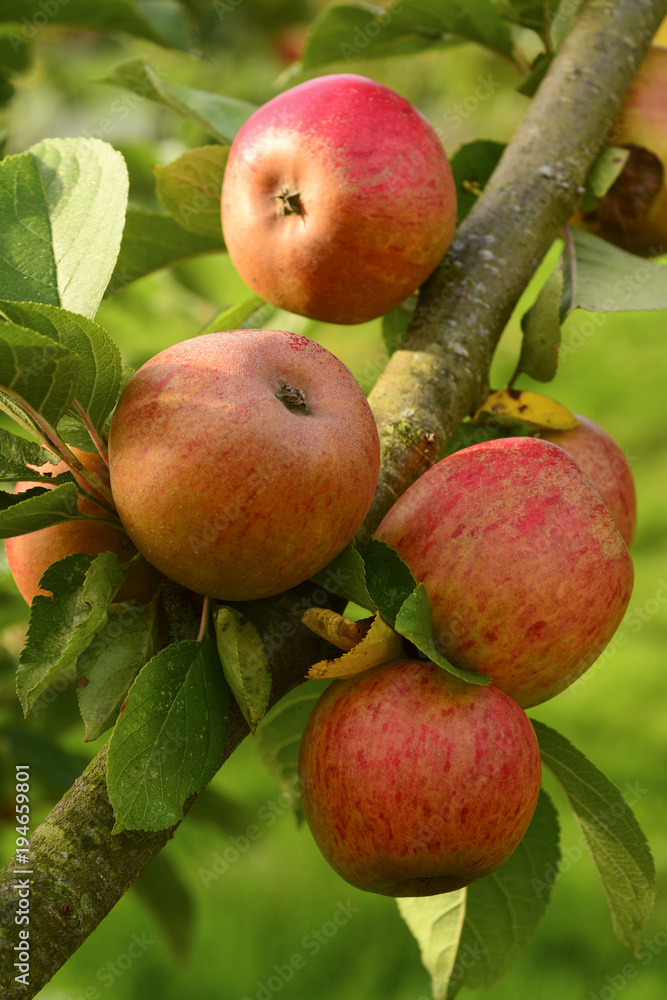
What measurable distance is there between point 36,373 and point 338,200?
0.42 meters

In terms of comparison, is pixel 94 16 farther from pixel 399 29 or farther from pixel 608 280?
pixel 608 280

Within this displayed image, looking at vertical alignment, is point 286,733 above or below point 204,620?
below

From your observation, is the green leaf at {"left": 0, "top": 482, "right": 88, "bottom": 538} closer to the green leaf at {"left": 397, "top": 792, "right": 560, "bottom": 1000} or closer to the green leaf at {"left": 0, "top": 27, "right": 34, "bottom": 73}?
the green leaf at {"left": 397, "top": 792, "right": 560, "bottom": 1000}

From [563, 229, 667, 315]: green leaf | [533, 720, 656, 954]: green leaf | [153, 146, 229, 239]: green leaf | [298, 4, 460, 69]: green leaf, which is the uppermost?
[298, 4, 460, 69]: green leaf

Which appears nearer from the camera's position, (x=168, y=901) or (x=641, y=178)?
(x=641, y=178)

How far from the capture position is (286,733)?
107cm

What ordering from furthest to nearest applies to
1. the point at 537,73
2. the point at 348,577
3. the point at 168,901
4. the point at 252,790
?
the point at 252,790 < the point at 168,901 < the point at 537,73 < the point at 348,577

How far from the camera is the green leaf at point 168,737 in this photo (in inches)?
27.4

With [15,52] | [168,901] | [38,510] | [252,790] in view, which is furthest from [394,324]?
[252,790]

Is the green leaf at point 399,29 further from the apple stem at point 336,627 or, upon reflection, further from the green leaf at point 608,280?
the apple stem at point 336,627

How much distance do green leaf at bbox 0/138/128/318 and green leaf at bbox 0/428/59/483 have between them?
5.4 inches

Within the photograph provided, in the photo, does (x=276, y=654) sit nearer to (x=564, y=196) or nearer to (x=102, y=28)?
(x=564, y=196)

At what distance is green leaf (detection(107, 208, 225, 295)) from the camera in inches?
48.8

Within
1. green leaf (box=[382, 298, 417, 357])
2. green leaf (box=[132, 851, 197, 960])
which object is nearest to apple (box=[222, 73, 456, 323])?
green leaf (box=[382, 298, 417, 357])
